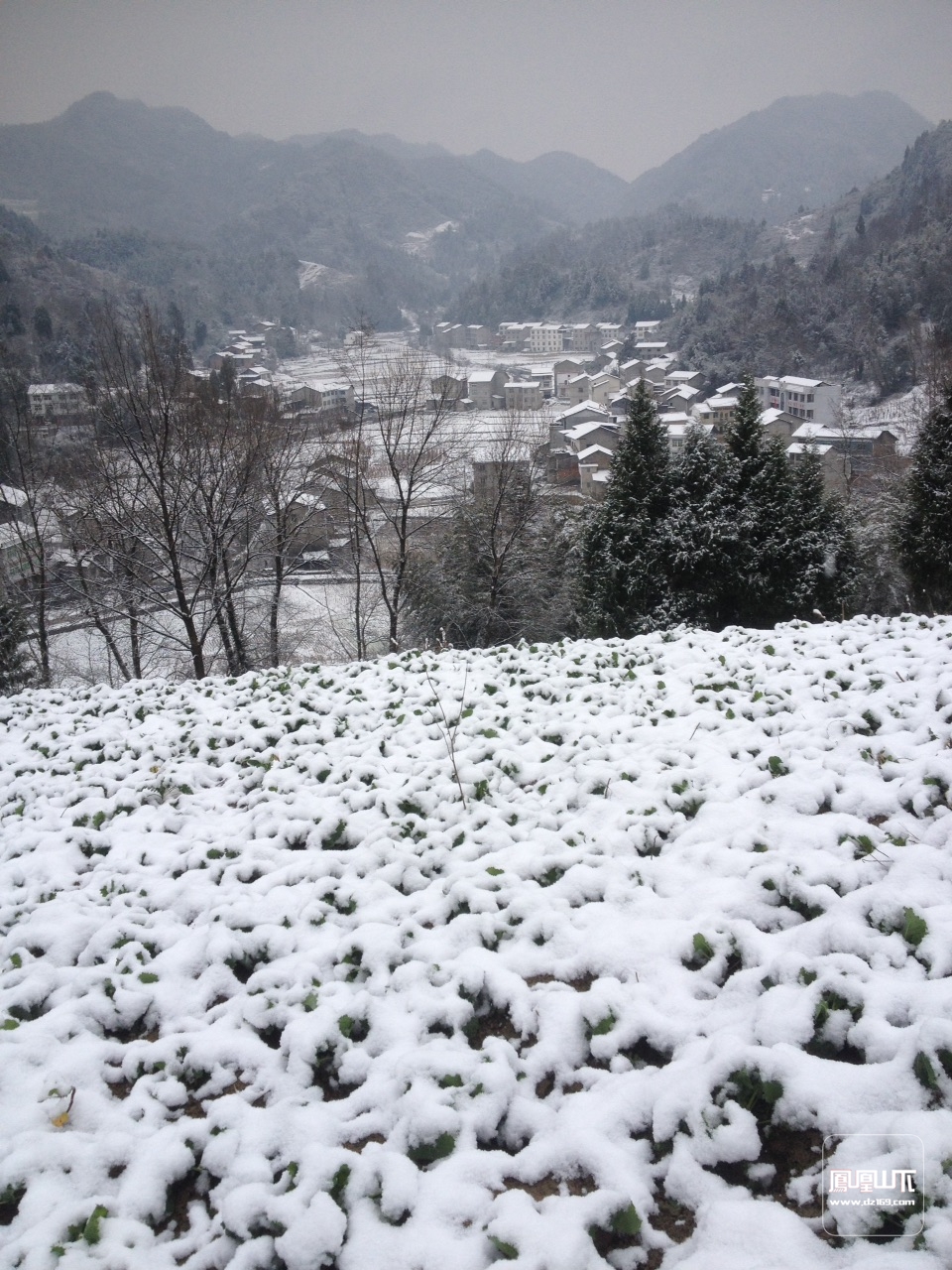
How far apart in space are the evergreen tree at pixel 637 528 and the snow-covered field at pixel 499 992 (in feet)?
30.7

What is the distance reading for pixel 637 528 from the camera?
14789 mm

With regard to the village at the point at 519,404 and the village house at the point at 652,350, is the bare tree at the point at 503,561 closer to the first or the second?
the village at the point at 519,404

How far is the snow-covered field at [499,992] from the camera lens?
2154 mm

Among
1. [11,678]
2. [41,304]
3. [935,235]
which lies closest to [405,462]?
[11,678]

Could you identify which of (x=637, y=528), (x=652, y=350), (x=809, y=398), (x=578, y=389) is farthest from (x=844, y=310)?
(x=637, y=528)

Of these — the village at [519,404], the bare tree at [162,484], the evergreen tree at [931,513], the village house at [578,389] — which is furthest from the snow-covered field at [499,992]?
the village house at [578,389]

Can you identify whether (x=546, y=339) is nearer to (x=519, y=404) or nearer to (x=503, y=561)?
(x=519, y=404)

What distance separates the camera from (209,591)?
14141 mm

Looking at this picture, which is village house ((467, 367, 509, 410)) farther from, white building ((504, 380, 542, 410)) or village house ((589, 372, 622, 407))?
village house ((589, 372, 622, 407))

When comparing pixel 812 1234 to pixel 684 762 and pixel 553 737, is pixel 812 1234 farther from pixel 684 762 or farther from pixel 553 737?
pixel 553 737

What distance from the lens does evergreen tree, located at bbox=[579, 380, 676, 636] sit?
14844 mm

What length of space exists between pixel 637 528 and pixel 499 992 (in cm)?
1288

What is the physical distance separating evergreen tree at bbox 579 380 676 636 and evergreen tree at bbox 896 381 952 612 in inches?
210

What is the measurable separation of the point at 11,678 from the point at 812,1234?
17.8 meters
